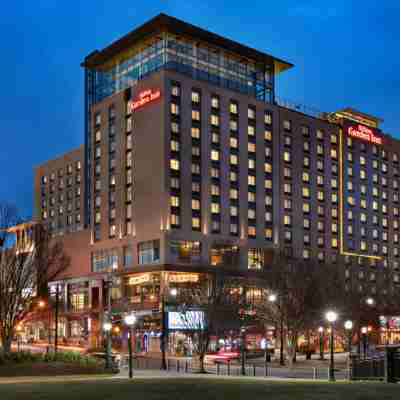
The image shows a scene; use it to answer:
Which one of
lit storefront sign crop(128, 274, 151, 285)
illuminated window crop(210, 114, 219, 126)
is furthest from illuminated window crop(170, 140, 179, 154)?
lit storefront sign crop(128, 274, 151, 285)

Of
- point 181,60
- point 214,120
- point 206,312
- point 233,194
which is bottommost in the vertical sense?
point 206,312

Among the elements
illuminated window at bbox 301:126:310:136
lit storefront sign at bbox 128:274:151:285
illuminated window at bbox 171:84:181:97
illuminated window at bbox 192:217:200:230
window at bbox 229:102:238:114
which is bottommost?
lit storefront sign at bbox 128:274:151:285

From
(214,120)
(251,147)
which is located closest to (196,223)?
(214,120)

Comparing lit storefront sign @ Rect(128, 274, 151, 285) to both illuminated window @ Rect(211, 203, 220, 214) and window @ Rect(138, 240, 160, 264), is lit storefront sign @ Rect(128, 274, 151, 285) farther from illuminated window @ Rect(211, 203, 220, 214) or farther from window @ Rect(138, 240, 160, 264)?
illuminated window @ Rect(211, 203, 220, 214)

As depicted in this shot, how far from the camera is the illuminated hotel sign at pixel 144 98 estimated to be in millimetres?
111000

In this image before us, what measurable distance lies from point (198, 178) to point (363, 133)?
47.1m

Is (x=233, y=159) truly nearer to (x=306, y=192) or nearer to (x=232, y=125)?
(x=232, y=125)

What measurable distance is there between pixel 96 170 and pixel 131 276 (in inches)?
943

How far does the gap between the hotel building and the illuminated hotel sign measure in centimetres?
22

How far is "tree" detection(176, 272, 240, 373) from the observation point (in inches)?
2375

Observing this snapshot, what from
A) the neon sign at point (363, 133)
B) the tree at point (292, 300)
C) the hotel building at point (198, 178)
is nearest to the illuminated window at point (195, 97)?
the hotel building at point (198, 178)

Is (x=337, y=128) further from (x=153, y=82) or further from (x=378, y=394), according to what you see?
(x=378, y=394)

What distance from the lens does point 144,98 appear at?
11325 cm

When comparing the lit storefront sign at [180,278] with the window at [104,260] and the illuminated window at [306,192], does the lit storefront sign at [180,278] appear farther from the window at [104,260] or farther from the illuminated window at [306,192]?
the illuminated window at [306,192]
